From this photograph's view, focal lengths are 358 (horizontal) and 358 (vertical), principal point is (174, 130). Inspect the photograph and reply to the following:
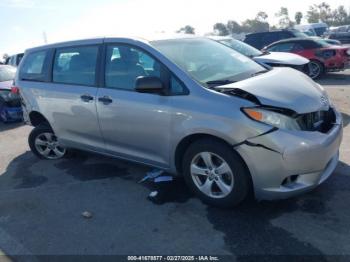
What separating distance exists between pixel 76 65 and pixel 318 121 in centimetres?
298

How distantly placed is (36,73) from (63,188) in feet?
5.99

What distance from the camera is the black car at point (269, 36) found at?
15.0m

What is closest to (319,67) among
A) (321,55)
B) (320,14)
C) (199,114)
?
(321,55)

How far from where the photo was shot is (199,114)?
3.36 m

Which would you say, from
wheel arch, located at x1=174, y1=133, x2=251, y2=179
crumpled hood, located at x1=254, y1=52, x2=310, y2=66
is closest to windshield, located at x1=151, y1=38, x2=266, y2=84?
wheel arch, located at x1=174, y1=133, x2=251, y2=179

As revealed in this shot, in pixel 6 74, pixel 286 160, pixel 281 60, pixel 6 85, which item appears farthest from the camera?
pixel 6 74

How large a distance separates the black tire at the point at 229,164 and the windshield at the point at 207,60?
0.65 meters

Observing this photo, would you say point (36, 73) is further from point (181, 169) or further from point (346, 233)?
point (346, 233)

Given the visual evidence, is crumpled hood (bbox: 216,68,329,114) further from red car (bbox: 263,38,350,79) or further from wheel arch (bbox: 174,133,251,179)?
red car (bbox: 263,38,350,79)

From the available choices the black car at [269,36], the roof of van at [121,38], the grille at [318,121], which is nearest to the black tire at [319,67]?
the black car at [269,36]

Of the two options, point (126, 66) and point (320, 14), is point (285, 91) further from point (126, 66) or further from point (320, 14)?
point (320, 14)

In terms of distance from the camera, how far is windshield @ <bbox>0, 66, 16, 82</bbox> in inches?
366

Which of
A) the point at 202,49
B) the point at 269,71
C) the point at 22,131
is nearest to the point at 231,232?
the point at 269,71

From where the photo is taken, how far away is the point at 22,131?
7672mm
